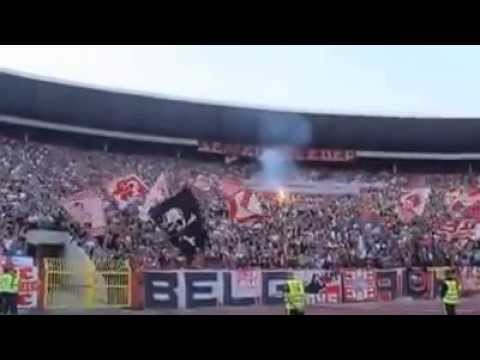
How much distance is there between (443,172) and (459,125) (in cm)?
237

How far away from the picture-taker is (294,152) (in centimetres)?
2911

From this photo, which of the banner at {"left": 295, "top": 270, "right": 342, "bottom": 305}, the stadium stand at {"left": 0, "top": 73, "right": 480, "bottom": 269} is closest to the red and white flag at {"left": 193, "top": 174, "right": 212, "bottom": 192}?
the stadium stand at {"left": 0, "top": 73, "right": 480, "bottom": 269}

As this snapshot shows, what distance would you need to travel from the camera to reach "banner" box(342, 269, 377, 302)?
83.6 ft

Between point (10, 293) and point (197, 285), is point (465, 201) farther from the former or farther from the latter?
point (10, 293)

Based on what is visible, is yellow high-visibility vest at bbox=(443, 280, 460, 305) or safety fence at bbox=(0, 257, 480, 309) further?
safety fence at bbox=(0, 257, 480, 309)

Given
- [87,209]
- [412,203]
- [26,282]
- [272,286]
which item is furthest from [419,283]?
[26,282]

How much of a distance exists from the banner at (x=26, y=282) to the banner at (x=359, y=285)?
33.7 feet

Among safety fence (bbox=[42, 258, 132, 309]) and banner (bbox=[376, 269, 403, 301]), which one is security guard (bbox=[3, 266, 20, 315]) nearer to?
safety fence (bbox=[42, 258, 132, 309])

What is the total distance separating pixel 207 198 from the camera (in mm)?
27375

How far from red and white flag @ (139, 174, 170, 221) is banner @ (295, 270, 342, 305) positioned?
5.36m

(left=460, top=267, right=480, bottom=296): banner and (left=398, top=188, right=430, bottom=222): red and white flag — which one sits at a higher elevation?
(left=398, top=188, right=430, bottom=222): red and white flag
